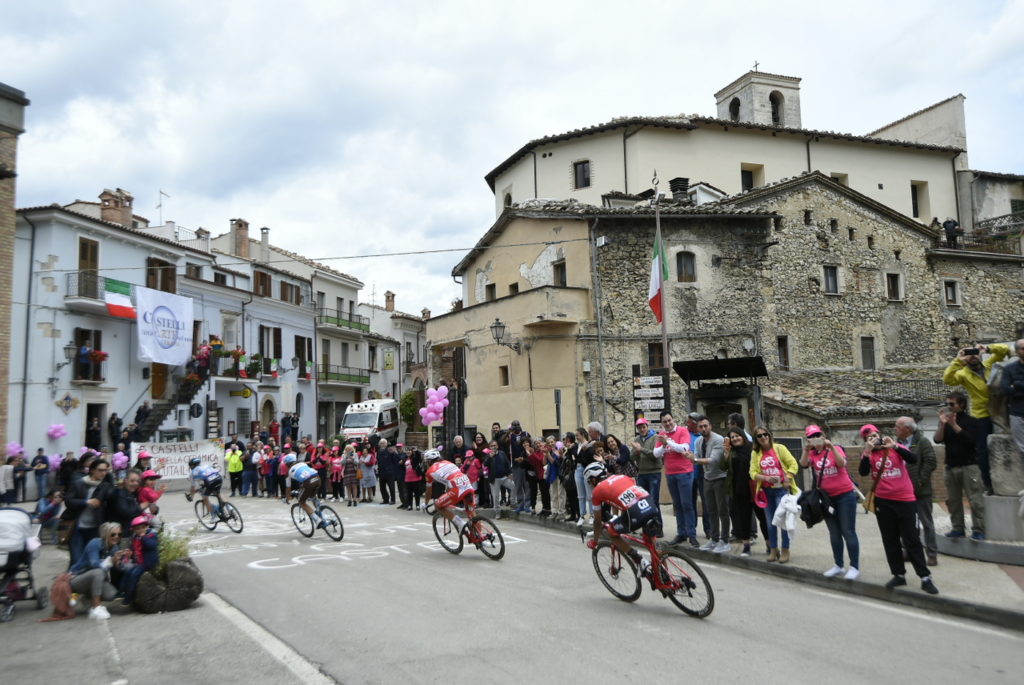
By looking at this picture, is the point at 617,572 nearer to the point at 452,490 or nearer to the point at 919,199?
the point at 452,490

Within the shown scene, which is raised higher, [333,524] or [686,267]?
[686,267]

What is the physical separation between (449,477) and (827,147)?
1311 inches

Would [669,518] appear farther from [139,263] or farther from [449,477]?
[139,263]

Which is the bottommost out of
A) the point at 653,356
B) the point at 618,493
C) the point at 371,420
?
the point at 618,493

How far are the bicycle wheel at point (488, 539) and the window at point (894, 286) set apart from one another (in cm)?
2728

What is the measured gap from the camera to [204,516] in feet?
55.2

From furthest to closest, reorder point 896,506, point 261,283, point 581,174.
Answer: point 261,283, point 581,174, point 896,506

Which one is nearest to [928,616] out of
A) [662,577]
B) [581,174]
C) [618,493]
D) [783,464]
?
[662,577]

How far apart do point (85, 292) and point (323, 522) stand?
2147 centimetres

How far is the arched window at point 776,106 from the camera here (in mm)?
42500

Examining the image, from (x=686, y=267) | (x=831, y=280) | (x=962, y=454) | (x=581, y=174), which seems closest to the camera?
(x=962, y=454)

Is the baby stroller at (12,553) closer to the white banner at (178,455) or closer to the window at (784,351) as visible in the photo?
the white banner at (178,455)

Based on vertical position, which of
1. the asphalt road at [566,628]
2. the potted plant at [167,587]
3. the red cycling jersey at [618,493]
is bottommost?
the asphalt road at [566,628]

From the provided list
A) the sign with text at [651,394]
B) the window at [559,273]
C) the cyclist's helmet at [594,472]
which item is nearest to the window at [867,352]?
the window at [559,273]
